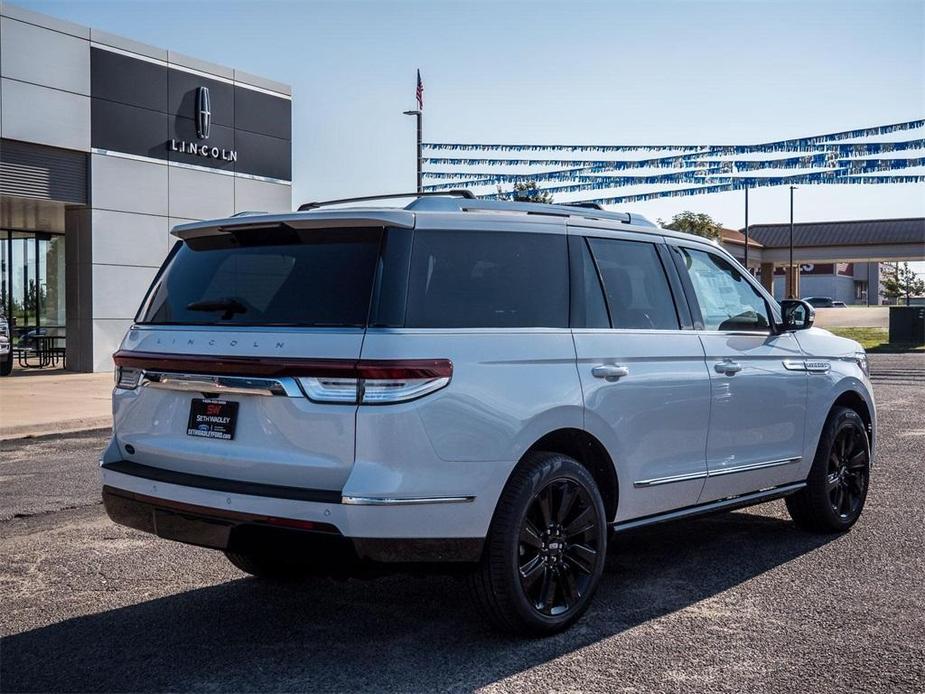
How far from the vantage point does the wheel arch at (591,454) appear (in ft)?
15.6

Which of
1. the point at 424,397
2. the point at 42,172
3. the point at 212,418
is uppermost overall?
the point at 42,172

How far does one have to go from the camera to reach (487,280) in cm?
470

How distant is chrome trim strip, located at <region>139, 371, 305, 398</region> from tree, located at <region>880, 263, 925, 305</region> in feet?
461

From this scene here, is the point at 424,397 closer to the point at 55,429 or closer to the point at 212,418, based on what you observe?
the point at 212,418

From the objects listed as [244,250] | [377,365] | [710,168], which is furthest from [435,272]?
[710,168]

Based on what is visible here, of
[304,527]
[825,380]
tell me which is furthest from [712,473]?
[304,527]

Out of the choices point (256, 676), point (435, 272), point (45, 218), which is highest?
point (45, 218)

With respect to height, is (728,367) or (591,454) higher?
(728,367)

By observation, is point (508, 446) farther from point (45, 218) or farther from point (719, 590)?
point (45, 218)

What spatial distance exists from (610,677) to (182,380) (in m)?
2.13

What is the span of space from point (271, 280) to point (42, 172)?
18549 millimetres

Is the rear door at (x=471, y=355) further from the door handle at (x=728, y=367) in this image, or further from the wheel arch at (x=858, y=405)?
the wheel arch at (x=858, y=405)

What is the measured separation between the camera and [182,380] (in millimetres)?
4527

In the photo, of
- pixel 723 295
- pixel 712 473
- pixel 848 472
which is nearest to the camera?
pixel 712 473
